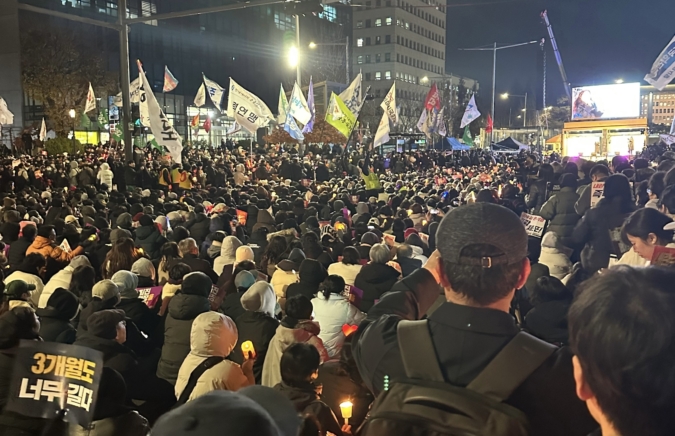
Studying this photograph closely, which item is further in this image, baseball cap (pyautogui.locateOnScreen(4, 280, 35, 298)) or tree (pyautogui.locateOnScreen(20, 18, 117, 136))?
tree (pyautogui.locateOnScreen(20, 18, 117, 136))

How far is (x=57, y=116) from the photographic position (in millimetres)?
44906

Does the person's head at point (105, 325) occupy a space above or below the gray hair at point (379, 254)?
below

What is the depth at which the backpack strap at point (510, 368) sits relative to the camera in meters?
1.75

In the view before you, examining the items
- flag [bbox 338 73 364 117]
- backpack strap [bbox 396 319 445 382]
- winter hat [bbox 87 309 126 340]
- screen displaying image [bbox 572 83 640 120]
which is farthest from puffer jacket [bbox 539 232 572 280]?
screen displaying image [bbox 572 83 640 120]

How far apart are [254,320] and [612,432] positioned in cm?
390

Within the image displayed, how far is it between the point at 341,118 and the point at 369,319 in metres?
16.1

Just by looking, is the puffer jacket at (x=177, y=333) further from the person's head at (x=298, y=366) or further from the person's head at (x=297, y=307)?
the person's head at (x=298, y=366)

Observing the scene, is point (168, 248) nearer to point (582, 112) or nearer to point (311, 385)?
point (311, 385)

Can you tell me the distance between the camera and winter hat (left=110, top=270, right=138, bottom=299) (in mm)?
6031

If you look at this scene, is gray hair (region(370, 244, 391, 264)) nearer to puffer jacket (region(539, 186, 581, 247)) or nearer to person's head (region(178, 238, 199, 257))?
person's head (region(178, 238, 199, 257))

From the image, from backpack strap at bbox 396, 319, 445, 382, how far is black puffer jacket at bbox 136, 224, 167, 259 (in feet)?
24.6

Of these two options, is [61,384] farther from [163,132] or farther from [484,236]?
[163,132]

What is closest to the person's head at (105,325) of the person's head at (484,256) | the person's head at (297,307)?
the person's head at (297,307)

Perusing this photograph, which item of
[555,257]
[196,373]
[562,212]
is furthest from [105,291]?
[562,212]
